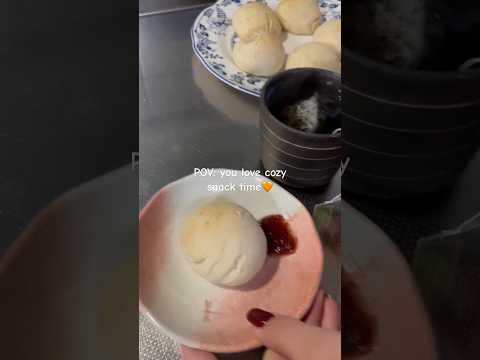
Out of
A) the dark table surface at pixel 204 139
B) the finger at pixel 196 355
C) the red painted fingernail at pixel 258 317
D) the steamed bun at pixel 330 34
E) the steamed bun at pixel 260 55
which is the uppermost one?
the steamed bun at pixel 330 34

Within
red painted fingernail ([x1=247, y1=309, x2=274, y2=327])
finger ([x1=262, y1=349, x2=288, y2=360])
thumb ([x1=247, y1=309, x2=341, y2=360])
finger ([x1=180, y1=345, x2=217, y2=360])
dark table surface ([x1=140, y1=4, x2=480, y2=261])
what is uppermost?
dark table surface ([x1=140, y1=4, x2=480, y2=261])

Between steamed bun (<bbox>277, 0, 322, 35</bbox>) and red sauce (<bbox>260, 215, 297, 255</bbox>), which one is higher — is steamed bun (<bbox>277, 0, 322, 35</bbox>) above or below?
above

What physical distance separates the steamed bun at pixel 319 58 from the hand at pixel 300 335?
18 centimetres

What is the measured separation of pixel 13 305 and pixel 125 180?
12 cm

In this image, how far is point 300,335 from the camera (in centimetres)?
28

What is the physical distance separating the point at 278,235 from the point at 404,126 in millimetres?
131

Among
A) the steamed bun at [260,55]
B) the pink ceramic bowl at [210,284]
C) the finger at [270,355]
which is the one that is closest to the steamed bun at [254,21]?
the steamed bun at [260,55]

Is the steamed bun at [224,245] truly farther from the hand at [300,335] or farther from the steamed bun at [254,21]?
the steamed bun at [254,21]

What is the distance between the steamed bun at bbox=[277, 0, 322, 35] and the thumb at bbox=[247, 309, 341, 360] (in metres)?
0.25

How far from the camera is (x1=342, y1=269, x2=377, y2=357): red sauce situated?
0.96 ft

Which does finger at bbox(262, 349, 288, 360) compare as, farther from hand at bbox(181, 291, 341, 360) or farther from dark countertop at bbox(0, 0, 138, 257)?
dark countertop at bbox(0, 0, 138, 257)

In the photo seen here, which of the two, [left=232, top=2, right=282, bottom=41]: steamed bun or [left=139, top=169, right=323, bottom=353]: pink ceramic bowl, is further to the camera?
[left=232, top=2, right=282, bottom=41]: steamed bun

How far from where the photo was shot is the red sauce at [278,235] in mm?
Result: 306

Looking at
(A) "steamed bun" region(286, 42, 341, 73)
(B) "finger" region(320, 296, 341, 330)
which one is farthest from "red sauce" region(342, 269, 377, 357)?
(A) "steamed bun" region(286, 42, 341, 73)
